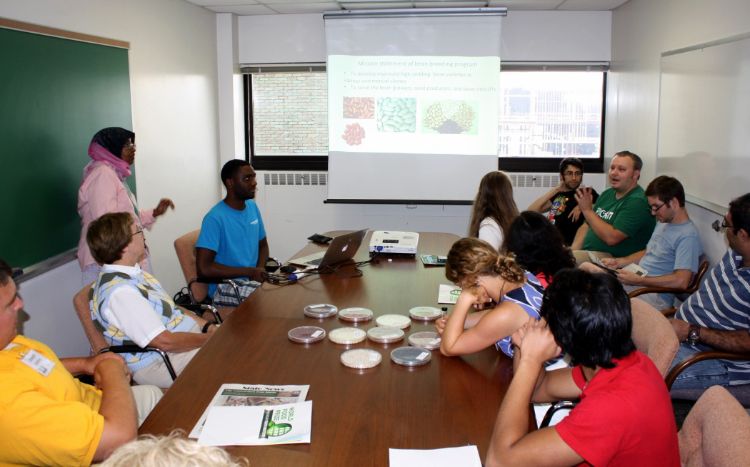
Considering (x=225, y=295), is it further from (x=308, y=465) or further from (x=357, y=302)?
(x=308, y=465)

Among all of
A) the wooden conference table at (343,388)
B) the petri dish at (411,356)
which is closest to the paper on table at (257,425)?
the wooden conference table at (343,388)

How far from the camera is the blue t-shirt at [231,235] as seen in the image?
12.0 ft

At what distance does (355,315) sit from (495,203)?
53.7 inches

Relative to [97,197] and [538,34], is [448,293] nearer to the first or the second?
[97,197]

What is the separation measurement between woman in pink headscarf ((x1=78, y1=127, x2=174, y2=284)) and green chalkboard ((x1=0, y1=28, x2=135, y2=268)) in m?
0.12

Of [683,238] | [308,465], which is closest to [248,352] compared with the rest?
[308,465]

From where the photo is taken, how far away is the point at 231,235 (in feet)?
12.5

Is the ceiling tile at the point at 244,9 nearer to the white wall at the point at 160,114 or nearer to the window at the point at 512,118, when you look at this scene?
the white wall at the point at 160,114

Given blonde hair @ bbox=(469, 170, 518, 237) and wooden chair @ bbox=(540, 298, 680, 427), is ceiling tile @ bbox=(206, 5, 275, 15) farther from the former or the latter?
wooden chair @ bbox=(540, 298, 680, 427)

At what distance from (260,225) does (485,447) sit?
289 cm

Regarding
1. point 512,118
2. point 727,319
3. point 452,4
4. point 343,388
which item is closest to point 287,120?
point 452,4

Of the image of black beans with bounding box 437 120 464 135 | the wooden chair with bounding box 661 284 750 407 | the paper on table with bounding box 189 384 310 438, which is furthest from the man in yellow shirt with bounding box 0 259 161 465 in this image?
the image of black beans with bounding box 437 120 464 135

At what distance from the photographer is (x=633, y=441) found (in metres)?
1.43

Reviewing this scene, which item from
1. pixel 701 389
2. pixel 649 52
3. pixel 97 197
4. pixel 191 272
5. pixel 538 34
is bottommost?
pixel 701 389
